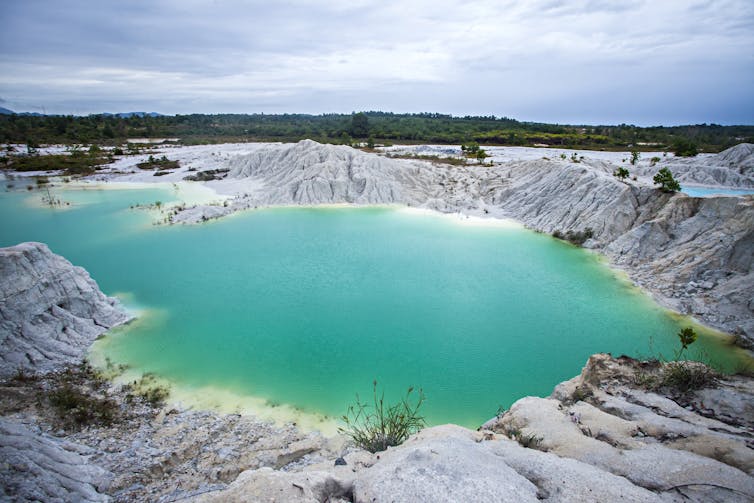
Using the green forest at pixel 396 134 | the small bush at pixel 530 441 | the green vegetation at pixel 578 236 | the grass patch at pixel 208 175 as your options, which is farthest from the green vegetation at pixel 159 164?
the small bush at pixel 530 441

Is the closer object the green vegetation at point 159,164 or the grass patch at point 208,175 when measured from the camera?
the grass patch at point 208,175

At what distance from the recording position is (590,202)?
944 inches

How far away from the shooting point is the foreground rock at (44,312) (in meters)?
10.7

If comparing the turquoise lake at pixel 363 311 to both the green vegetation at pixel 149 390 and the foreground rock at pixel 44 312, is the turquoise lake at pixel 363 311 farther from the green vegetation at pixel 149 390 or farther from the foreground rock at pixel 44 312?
the foreground rock at pixel 44 312

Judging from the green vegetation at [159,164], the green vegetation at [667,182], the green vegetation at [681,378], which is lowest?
the green vegetation at [681,378]

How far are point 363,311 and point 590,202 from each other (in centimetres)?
1783

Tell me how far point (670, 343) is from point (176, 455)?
14.7 metres

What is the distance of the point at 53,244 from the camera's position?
21688 millimetres

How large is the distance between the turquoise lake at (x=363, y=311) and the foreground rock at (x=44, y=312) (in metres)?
1.09

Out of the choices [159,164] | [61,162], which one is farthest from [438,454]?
[61,162]

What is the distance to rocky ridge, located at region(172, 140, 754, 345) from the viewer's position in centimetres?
1520

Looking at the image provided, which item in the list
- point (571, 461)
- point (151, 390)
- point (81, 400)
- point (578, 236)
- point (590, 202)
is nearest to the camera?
point (571, 461)

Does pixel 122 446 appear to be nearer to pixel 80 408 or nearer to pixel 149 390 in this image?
pixel 80 408

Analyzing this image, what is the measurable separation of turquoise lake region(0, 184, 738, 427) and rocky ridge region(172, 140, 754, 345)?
5.71 feet
